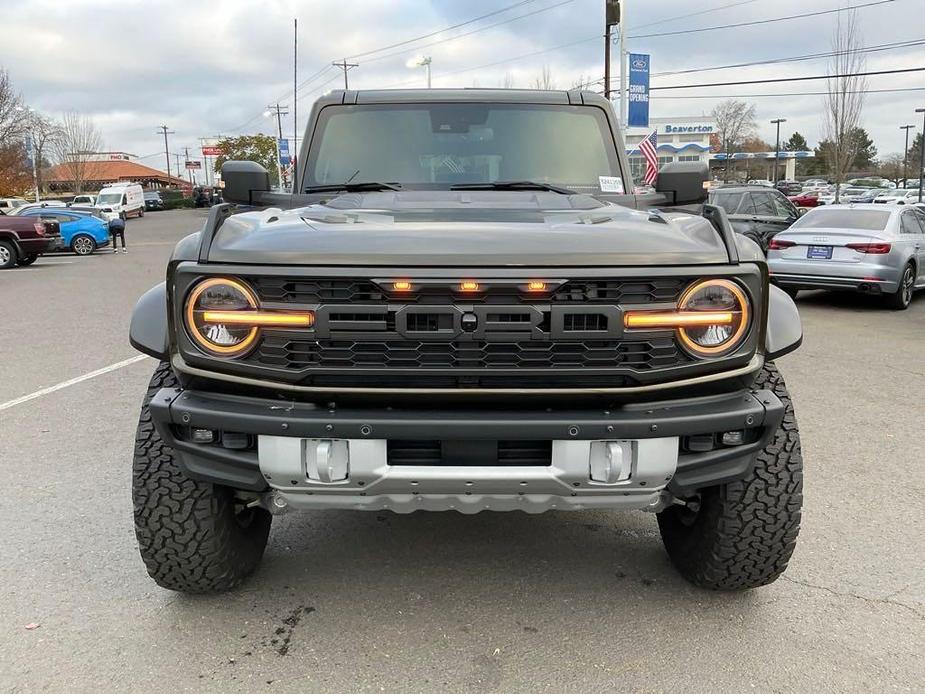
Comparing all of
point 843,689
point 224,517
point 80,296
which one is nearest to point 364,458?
point 224,517

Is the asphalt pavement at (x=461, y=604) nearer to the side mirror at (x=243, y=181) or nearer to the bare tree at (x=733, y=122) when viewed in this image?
the side mirror at (x=243, y=181)

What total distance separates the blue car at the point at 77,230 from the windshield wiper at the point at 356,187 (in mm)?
21676

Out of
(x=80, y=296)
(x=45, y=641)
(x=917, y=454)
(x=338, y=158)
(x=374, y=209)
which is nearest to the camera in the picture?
(x=45, y=641)

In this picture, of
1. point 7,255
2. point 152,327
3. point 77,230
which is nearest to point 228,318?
point 152,327

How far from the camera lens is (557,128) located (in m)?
4.02

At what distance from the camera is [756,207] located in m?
13.6

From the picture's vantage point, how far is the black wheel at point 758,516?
2.70 m

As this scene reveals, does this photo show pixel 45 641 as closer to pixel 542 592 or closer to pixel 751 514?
pixel 542 592

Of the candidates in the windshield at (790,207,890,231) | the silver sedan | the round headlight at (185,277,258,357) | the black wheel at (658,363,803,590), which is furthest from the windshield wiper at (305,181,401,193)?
the windshield at (790,207,890,231)

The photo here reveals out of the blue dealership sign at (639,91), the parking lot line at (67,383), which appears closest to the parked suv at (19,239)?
the parking lot line at (67,383)

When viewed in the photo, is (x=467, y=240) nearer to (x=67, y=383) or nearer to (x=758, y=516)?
(x=758, y=516)

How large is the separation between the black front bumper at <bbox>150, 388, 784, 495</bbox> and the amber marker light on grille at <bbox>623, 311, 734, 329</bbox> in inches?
9.4

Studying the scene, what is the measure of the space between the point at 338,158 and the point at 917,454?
3.76 m

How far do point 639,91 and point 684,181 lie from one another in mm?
16003
